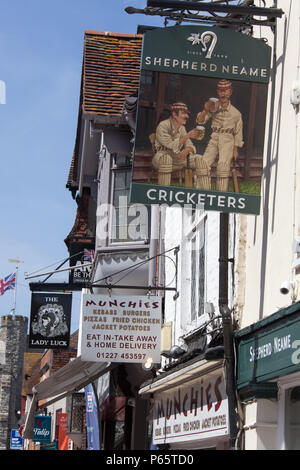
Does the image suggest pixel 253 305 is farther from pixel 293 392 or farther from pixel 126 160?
pixel 126 160

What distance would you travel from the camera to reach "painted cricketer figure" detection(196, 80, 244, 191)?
8.38m

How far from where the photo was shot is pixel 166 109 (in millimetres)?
8438

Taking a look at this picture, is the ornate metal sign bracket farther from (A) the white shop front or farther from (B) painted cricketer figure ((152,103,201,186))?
(A) the white shop front

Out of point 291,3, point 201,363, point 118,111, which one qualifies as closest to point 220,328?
point 201,363

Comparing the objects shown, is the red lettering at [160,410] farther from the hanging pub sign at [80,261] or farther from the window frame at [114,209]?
the hanging pub sign at [80,261]

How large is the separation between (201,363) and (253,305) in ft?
3.88

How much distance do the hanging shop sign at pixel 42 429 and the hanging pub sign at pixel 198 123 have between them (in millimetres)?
26891

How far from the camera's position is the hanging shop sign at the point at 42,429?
33719 mm

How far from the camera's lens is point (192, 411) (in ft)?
35.9

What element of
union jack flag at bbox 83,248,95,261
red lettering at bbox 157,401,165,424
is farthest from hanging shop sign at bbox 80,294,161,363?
union jack flag at bbox 83,248,95,261

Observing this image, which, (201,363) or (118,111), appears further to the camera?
(118,111)

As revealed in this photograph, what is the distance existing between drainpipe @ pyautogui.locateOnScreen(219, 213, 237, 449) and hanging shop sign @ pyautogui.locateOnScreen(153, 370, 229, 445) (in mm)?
558

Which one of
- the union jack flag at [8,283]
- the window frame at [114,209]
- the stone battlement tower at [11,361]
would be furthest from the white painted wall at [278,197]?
the stone battlement tower at [11,361]
